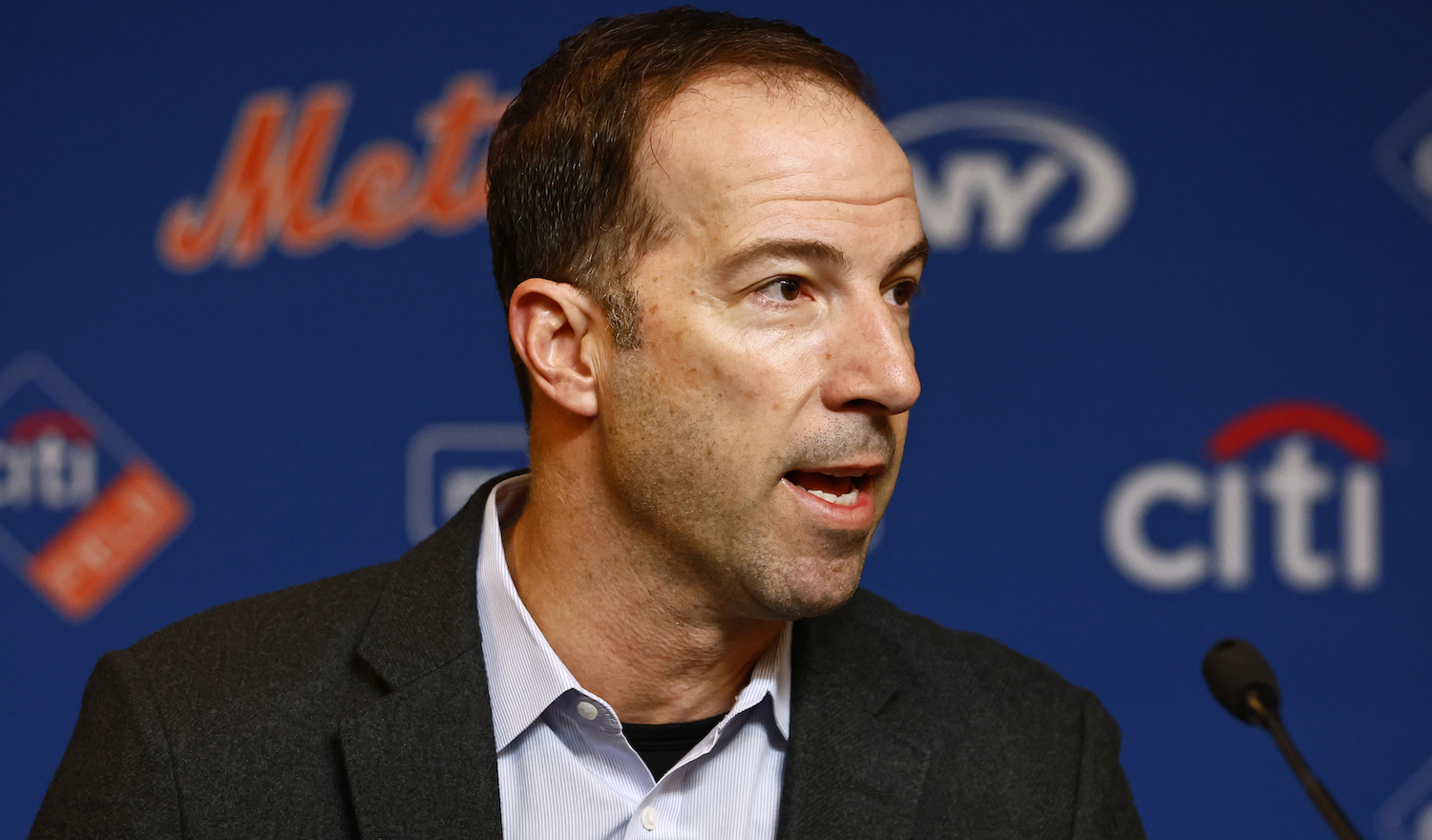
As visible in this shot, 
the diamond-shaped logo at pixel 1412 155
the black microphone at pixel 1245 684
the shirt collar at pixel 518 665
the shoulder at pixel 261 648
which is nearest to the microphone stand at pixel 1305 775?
the black microphone at pixel 1245 684

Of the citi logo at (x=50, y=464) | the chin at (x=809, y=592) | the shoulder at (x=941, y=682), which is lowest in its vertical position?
the shoulder at (x=941, y=682)

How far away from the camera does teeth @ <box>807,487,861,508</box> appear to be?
49.3 inches

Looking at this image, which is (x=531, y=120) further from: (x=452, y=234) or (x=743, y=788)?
(x=452, y=234)

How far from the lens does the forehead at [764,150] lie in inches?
48.5

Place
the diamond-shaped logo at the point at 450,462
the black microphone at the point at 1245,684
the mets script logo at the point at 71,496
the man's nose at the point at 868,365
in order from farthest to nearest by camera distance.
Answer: the mets script logo at the point at 71,496 → the diamond-shaped logo at the point at 450,462 → the man's nose at the point at 868,365 → the black microphone at the point at 1245,684

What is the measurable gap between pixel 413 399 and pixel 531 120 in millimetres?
1144

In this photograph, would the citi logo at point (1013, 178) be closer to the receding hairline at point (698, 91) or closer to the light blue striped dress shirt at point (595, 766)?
the receding hairline at point (698, 91)

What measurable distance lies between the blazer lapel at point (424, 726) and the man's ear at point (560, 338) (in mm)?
243

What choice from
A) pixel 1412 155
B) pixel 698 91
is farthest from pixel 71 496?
pixel 1412 155

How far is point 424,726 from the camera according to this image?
1.27 metres

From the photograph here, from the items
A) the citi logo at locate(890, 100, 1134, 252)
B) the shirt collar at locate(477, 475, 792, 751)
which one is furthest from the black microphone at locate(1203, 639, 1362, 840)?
the citi logo at locate(890, 100, 1134, 252)

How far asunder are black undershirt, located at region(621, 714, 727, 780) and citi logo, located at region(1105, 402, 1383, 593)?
3.81 ft

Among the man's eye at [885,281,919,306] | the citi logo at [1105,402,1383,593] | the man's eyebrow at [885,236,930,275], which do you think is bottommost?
the citi logo at [1105,402,1383,593]

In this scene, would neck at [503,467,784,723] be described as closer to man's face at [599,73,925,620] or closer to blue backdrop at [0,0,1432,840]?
man's face at [599,73,925,620]
